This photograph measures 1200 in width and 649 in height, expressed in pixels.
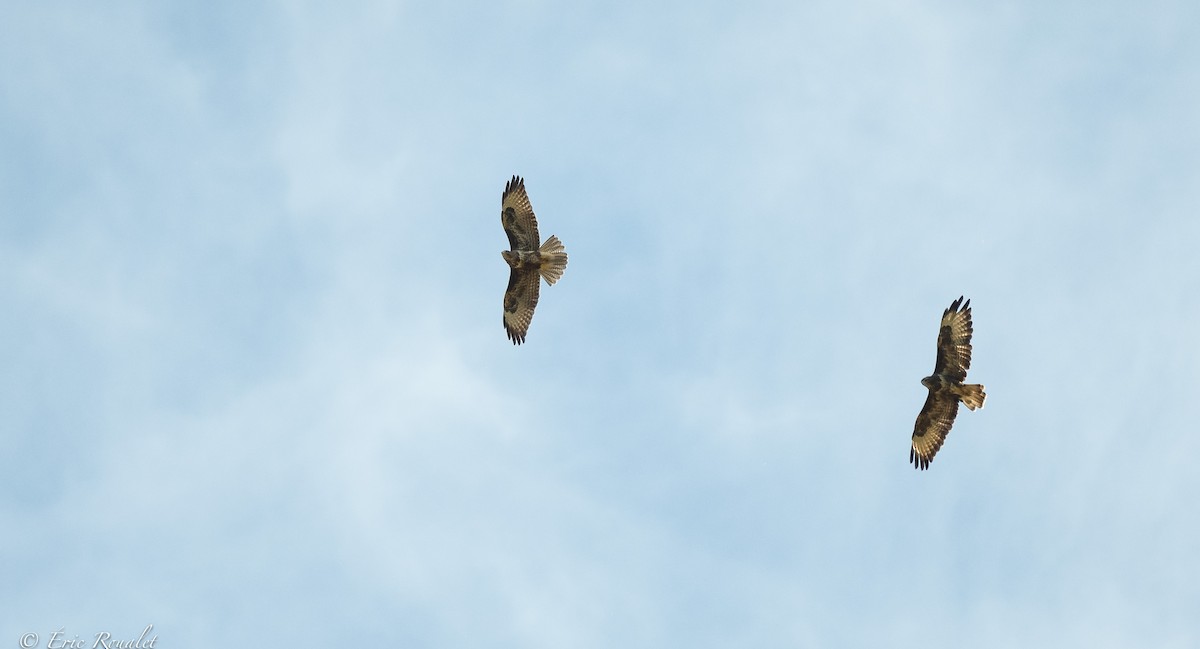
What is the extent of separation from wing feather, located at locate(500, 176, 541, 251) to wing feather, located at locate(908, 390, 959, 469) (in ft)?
28.1

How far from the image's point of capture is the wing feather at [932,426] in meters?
25.4

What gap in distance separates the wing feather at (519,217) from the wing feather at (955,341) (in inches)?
326

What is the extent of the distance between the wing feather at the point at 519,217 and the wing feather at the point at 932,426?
855cm

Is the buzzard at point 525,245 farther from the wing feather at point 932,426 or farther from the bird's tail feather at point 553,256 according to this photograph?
the wing feather at point 932,426

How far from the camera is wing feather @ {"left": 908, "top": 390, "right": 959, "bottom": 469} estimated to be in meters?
25.4

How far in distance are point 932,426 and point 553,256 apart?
842cm

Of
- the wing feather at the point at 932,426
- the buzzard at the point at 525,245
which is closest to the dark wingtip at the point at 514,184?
the buzzard at the point at 525,245

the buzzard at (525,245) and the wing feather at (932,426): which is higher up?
the buzzard at (525,245)

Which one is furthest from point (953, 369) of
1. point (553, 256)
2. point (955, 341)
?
point (553, 256)

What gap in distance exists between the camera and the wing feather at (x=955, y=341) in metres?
24.7

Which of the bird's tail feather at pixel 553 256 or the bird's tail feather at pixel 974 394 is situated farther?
the bird's tail feather at pixel 553 256

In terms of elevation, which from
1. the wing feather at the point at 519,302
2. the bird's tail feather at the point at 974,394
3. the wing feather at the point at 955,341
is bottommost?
the bird's tail feather at the point at 974,394

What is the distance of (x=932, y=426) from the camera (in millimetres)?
25828

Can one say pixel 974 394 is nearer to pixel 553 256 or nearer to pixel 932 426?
pixel 932 426
